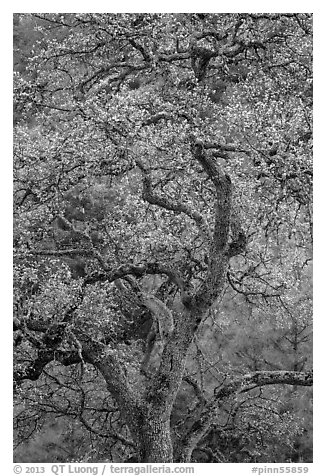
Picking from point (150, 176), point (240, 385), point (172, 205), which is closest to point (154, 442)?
point (240, 385)

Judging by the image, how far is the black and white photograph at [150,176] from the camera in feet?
23.5

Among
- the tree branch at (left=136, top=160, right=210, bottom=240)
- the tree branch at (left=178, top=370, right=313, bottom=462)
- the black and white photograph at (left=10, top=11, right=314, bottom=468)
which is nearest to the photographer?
the black and white photograph at (left=10, top=11, right=314, bottom=468)

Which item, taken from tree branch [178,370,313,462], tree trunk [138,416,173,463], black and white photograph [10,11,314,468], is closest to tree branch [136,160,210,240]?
black and white photograph [10,11,314,468]

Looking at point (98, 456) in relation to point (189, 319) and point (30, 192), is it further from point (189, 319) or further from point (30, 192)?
point (30, 192)

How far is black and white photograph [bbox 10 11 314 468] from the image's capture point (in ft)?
23.5

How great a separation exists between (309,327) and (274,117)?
15.8ft

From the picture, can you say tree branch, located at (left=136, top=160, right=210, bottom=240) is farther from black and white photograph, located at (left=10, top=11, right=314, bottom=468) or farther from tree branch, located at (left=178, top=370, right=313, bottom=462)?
tree branch, located at (left=178, top=370, right=313, bottom=462)

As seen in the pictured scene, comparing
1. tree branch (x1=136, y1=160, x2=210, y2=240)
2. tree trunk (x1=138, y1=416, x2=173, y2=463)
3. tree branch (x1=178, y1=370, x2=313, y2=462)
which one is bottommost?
tree trunk (x1=138, y1=416, x2=173, y2=463)

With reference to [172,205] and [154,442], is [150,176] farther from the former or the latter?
[154,442]

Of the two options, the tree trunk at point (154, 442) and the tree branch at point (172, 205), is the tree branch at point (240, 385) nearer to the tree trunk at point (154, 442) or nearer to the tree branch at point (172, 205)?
the tree trunk at point (154, 442)

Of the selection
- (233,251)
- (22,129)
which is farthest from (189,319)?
(22,129)

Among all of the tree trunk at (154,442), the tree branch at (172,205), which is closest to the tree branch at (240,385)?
the tree trunk at (154,442)
